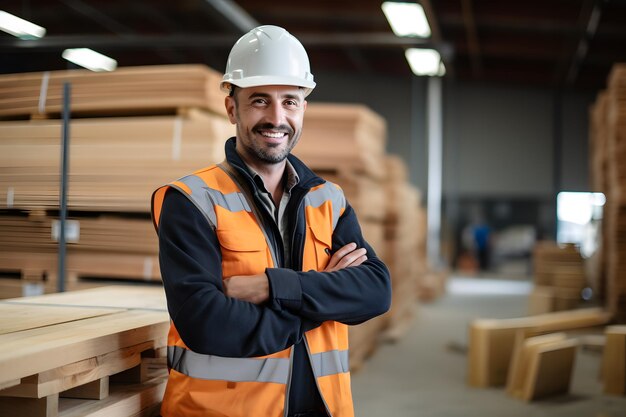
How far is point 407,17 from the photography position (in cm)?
1135

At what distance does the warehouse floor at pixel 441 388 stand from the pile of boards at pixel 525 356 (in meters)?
0.11

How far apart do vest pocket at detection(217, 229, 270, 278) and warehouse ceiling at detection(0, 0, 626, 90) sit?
603cm

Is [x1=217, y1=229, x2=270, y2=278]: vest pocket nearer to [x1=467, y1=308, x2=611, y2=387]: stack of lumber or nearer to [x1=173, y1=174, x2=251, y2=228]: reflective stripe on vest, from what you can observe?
[x1=173, y1=174, x2=251, y2=228]: reflective stripe on vest

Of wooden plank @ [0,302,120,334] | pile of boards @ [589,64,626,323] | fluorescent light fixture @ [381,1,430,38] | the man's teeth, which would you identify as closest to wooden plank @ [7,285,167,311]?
wooden plank @ [0,302,120,334]

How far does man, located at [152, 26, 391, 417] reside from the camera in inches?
81.3

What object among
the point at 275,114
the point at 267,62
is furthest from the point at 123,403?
the point at 267,62

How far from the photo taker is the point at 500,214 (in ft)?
69.4

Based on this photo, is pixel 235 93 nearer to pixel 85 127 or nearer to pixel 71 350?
pixel 71 350

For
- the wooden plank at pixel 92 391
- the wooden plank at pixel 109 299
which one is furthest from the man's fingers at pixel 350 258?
the wooden plank at pixel 109 299

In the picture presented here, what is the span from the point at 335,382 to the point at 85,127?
2606 mm

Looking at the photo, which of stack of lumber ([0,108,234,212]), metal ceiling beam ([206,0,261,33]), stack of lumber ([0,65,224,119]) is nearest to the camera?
stack of lumber ([0,108,234,212])

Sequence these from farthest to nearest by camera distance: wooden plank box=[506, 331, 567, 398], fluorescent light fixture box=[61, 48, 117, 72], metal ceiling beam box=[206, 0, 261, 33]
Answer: metal ceiling beam box=[206, 0, 261, 33] → wooden plank box=[506, 331, 567, 398] → fluorescent light fixture box=[61, 48, 117, 72]

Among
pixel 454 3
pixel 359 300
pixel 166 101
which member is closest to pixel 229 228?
pixel 359 300

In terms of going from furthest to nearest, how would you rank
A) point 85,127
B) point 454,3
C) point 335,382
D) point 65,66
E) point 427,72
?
point 427,72, point 454,3, point 85,127, point 65,66, point 335,382
